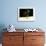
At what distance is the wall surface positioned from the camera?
14.1 ft

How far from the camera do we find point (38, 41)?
3.85m

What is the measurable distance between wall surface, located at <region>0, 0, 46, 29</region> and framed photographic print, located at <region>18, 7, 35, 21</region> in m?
0.10

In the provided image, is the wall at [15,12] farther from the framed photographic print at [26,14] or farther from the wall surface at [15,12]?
the framed photographic print at [26,14]

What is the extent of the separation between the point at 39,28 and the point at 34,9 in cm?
65

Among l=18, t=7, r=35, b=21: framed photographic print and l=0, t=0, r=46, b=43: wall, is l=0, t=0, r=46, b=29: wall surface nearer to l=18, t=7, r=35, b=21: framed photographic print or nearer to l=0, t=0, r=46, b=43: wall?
A: l=0, t=0, r=46, b=43: wall

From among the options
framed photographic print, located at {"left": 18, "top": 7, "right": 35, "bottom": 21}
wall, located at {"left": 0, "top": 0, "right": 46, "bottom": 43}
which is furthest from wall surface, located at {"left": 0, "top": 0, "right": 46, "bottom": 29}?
framed photographic print, located at {"left": 18, "top": 7, "right": 35, "bottom": 21}

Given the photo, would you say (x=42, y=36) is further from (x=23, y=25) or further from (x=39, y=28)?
(x=23, y=25)

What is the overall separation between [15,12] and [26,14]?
14.5 inches

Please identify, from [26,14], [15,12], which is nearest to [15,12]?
[15,12]

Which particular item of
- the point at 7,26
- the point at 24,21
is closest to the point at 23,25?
the point at 24,21

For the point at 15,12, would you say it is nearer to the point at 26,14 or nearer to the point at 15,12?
the point at 15,12

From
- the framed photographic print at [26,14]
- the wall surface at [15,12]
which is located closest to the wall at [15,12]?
the wall surface at [15,12]

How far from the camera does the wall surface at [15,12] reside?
14.1 feet

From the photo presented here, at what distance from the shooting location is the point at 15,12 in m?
4.32
